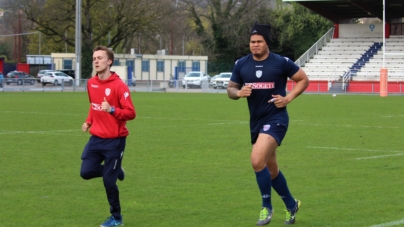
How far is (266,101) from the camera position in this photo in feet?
24.4

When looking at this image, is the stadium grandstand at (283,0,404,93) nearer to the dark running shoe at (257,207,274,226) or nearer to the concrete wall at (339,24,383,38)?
the concrete wall at (339,24,383,38)

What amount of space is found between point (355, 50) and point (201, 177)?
50639 mm

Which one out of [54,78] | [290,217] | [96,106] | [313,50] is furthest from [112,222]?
[54,78]

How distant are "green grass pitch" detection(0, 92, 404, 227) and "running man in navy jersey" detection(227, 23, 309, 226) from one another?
489 mm

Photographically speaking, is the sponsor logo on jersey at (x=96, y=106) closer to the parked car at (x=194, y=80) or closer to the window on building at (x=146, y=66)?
the parked car at (x=194, y=80)

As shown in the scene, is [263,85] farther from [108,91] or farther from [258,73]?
[108,91]

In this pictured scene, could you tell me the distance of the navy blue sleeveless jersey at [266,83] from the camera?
7398mm

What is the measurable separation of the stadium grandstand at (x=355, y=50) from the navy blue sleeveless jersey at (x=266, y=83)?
4547 centimetres

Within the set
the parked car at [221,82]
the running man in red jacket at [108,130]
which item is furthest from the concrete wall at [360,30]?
the running man in red jacket at [108,130]

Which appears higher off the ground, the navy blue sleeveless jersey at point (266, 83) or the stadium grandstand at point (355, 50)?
the stadium grandstand at point (355, 50)

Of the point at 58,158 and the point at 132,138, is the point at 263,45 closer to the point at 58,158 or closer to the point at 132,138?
the point at 58,158

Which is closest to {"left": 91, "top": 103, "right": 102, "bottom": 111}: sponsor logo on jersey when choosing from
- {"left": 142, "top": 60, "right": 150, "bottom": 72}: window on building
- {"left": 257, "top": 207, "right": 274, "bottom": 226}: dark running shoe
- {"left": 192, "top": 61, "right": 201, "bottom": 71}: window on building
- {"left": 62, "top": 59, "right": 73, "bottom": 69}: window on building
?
{"left": 257, "top": 207, "right": 274, "bottom": 226}: dark running shoe

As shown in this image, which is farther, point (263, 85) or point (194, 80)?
point (194, 80)

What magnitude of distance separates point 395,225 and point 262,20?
2898 inches
